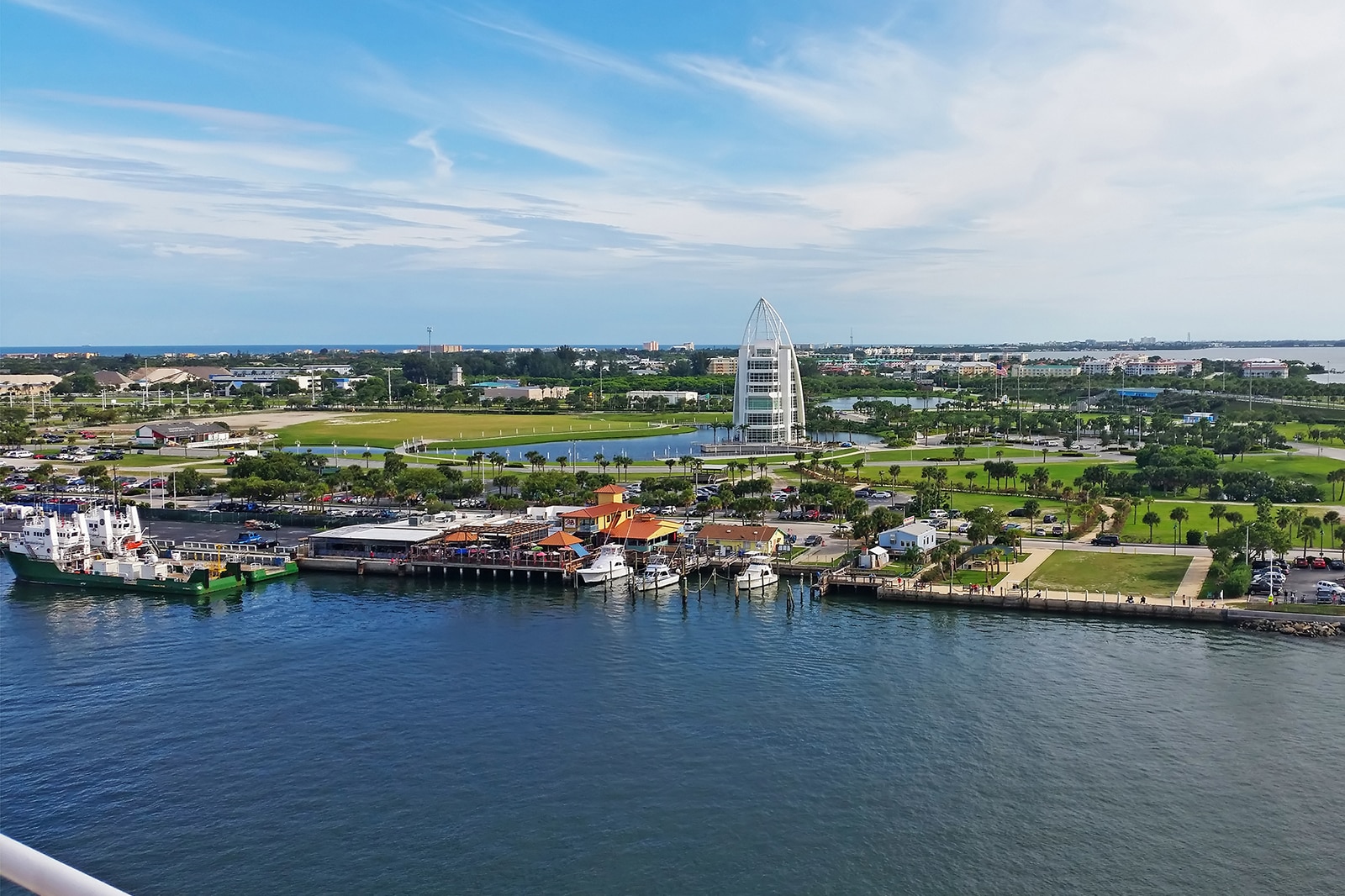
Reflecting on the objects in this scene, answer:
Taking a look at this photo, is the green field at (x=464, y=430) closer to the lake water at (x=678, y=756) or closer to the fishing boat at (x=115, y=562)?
the fishing boat at (x=115, y=562)

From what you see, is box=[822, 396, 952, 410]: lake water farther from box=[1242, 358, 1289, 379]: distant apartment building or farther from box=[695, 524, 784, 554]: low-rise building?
box=[695, 524, 784, 554]: low-rise building

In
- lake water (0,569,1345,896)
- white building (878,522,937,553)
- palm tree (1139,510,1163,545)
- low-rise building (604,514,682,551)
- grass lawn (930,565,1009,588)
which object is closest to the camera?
lake water (0,569,1345,896)

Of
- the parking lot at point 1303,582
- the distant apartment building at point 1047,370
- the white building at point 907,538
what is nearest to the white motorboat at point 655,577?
the white building at point 907,538

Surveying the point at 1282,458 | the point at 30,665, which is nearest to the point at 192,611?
the point at 30,665

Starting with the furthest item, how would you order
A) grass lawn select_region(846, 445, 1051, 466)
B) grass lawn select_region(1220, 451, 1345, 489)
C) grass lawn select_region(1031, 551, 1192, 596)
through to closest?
grass lawn select_region(846, 445, 1051, 466)
grass lawn select_region(1220, 451, 1345, 489)
grass lawn select_region(1031, 551, 1192, 596)

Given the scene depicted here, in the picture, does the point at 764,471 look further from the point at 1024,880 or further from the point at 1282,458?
the point at 1024,880

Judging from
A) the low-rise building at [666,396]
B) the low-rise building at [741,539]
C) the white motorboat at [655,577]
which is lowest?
the white motorboat at [655,577]

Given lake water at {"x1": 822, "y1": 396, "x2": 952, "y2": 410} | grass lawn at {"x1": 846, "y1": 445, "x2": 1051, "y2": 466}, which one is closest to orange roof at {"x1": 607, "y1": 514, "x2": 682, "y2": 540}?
grass lawn at {"x1": 846, "y1": 445, "x2": 1051, "y2": 466}
